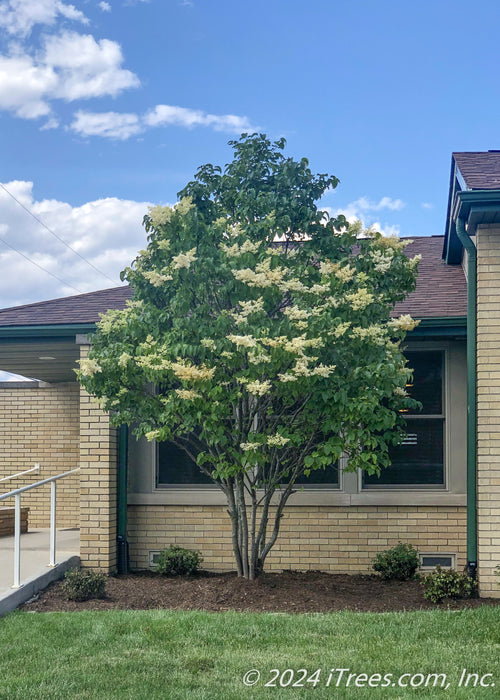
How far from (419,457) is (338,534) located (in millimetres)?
1362

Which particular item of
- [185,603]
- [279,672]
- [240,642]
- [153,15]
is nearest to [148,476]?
[185,603]

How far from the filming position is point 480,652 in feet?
19.0

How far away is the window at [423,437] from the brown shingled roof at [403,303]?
60 cm

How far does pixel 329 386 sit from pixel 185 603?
2497 millimetres

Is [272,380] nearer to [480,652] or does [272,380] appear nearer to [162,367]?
[162,367]

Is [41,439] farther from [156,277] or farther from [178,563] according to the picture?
[156,277]

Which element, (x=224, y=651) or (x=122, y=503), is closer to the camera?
(x=224, y=651)

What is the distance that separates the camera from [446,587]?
302 inches

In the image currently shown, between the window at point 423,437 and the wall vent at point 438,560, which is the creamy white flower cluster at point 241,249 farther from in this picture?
the wall vent at point 438,560

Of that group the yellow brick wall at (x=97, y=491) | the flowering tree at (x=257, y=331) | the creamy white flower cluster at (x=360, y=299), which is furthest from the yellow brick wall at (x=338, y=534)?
the creamy white flower cluster at (x=360, y=299)

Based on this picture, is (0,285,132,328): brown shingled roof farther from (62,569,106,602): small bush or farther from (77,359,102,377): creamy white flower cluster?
(62,569,106,602): small bush

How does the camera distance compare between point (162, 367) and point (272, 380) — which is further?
point (272, 380)

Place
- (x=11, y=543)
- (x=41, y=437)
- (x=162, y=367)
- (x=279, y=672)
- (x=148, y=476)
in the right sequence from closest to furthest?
(x=279, y=672), (x=162, y=367), (x=148, y=476), (x=11, y=543), (x=41, y=437)

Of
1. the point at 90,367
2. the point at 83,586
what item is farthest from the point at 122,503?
the point at 90,367
